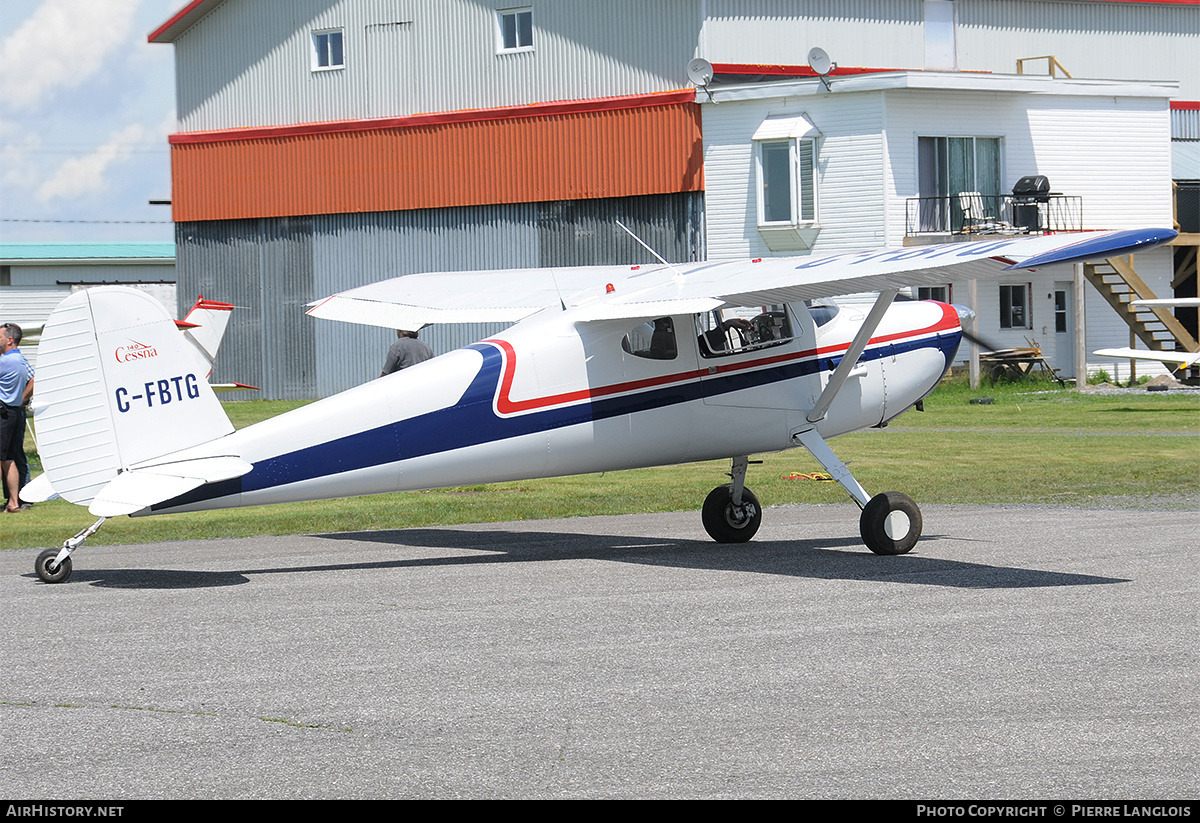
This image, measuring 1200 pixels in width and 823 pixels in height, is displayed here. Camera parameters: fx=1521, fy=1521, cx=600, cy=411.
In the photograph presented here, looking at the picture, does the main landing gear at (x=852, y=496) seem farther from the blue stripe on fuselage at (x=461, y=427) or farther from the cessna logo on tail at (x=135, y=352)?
the cessna logo on tail at (x=135, y=352)

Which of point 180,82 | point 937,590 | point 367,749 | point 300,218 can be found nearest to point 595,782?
point 367,749

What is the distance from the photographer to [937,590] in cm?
1065

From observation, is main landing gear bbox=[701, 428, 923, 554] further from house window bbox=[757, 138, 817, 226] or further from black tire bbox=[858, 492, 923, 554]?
house window bbox=[757, 138, 817, 226]

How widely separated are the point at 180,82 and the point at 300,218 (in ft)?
22.4

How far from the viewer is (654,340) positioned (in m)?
12.9

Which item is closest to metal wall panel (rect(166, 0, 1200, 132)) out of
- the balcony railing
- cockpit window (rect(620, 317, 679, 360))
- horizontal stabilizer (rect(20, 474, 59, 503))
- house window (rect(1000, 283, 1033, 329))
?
the balcony railing

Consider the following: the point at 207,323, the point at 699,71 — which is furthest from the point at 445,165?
the point at 207,323

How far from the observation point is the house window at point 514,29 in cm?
4478

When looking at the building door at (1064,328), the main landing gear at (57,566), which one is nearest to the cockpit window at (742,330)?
the main landing gear at (57,566)

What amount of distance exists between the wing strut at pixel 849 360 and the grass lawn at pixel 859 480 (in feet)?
13.7

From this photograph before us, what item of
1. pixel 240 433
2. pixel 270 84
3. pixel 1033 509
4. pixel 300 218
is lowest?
pixel 1033 509

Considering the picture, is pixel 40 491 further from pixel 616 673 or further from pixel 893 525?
pixel 893 525

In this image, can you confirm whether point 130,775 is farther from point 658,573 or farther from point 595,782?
point 658,573
